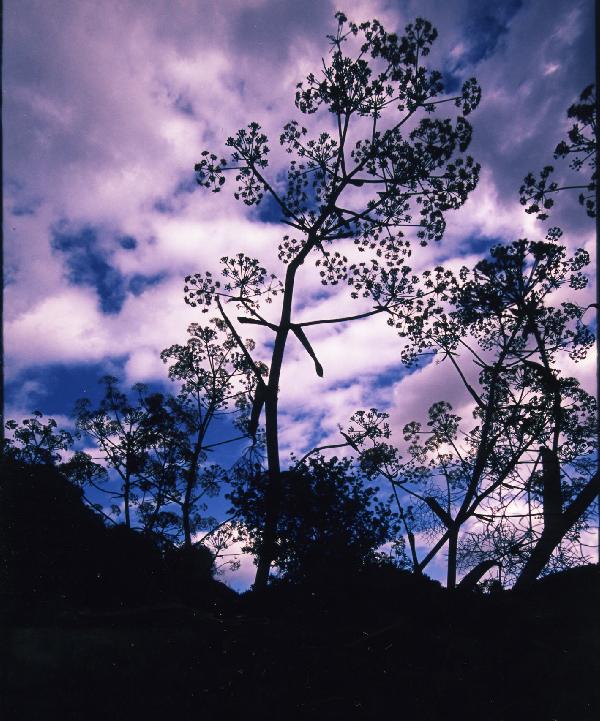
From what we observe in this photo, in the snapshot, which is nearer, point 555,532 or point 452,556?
point 555,532

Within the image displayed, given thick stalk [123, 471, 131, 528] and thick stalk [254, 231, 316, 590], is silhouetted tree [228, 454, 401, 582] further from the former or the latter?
thick stalk [123, 471, 131, 528]

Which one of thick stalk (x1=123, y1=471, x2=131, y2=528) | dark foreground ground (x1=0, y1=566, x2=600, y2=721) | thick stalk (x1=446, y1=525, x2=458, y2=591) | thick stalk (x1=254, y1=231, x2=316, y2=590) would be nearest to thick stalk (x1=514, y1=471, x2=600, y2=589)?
thick stalk (x1=446, y1=525, x2=458, y2=591)

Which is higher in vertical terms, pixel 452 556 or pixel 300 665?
pixel 300 665

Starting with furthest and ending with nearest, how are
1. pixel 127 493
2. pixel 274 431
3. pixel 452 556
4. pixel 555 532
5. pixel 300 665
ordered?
pixel 127 493 → pixel 452 556 → pixel 274 431 → pixel 555 532 → pixel 300 665

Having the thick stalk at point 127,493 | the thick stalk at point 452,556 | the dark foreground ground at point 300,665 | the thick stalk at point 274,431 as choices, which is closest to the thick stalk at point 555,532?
the thick stalk at point 452,556

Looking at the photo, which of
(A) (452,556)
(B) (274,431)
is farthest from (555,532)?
(B) (274,431)

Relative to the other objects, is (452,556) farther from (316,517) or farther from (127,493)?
(127,493)

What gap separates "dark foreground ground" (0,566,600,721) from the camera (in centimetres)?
400

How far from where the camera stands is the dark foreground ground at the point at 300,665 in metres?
4.00

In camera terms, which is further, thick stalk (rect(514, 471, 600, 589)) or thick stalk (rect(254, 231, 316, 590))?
thick stalk (rect(254, 231, 316, 590))

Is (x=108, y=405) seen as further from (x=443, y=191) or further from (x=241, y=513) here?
(x=443, y=191)

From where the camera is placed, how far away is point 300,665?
454 cm

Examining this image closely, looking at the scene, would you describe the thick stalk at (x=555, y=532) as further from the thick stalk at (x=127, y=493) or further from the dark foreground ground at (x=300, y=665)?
the thick stalk at (x=127, y=493)

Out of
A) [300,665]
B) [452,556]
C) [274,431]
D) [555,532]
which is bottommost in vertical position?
[452,556]
